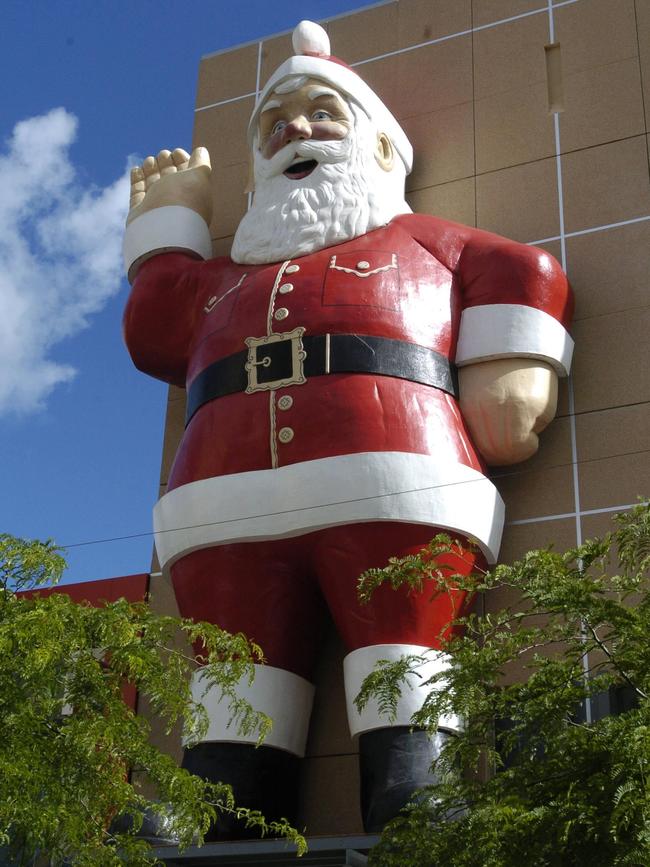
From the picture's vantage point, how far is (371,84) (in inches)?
430

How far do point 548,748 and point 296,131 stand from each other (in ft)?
16.4

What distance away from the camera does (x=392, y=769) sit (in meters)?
7.06

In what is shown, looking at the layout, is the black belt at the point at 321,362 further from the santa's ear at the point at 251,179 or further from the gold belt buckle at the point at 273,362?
the santa's ear at the point at 251,179

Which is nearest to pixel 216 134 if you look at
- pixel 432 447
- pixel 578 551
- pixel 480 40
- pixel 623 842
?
pixel 480 40

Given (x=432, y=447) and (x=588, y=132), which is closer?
(x=432, y=447)

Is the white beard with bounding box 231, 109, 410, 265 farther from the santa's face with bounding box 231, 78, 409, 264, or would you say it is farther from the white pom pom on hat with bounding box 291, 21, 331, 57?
the white pom pom on hat with bounding box 291, 21, 331, 57

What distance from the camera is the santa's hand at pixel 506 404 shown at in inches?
320

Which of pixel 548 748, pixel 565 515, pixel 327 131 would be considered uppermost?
pixel 327 131

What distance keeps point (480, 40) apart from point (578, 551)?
6.35 meters

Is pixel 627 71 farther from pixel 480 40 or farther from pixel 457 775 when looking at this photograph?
pixel 457 775

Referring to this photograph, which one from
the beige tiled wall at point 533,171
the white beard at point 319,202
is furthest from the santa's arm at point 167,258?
the beige tiled wall at point 533,171

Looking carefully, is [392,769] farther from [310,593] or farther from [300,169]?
[300,169]

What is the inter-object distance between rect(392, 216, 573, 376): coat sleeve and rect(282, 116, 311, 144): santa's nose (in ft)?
3.23

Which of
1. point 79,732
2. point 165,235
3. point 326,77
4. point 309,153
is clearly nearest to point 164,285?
point 165,235
